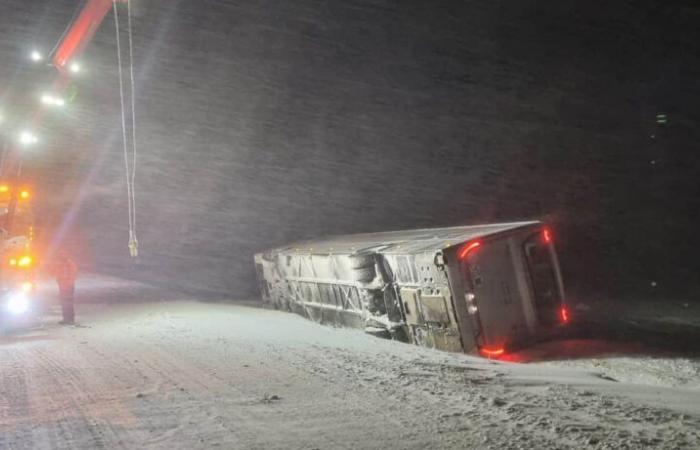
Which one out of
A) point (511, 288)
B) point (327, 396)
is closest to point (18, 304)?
point (327, 396)

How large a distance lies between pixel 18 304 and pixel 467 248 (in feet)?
32.6

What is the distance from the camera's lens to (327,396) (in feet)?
22.7

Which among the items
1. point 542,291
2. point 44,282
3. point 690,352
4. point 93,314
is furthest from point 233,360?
point 44,282

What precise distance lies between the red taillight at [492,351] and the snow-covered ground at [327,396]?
25.1 inches

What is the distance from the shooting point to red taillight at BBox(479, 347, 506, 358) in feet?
33.7

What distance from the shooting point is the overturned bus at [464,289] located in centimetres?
1023

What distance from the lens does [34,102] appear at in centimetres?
1447

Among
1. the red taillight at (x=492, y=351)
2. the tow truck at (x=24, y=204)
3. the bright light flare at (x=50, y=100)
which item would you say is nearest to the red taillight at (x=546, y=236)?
the red taillight at (x=492, y=351)

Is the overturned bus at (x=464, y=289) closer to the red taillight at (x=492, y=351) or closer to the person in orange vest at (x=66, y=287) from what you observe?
the red taillight at (x=492, y=351)

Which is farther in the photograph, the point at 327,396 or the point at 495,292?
the point at 495,292

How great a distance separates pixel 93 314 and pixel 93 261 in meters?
21.4

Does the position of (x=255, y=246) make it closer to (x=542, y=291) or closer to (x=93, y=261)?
(x=93, y=261)

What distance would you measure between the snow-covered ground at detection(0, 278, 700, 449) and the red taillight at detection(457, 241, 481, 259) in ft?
5.03

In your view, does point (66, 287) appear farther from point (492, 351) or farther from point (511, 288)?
point (511, 288)
